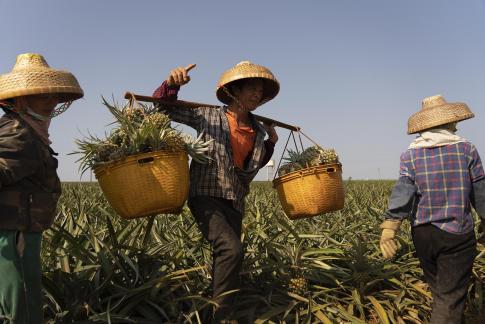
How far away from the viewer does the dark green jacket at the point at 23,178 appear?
6.47 feet

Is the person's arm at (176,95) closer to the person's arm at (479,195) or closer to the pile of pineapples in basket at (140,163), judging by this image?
the pile of pineapples in basket at (140,163)

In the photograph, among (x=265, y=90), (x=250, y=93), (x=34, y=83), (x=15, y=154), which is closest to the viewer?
(x=15, y=154)

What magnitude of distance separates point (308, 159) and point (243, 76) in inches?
31.4

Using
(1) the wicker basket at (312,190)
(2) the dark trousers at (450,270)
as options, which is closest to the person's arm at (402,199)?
(2) the dark trousers at (450,270)

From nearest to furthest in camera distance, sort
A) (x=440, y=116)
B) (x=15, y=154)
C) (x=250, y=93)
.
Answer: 1. (x=15, y=154)
2. (x=440, y=116)
3. (x=250, y=93)

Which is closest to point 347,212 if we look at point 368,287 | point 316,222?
point 316,222

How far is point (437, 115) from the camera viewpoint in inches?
115

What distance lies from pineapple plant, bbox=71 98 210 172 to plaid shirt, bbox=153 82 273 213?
0.25 m

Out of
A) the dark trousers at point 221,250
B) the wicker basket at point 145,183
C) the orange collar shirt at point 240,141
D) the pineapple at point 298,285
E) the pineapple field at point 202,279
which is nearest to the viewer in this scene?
the wicker basket at point 145,183

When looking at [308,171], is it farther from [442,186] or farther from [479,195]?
[479,195]

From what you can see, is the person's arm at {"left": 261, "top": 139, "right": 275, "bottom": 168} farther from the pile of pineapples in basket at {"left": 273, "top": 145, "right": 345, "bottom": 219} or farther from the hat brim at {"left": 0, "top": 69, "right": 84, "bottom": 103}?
the hat brim at {"left": 0, "top": 69, "right": 84, "bottom": 103}

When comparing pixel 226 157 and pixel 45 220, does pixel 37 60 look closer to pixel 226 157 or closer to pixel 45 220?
pixel 45 220

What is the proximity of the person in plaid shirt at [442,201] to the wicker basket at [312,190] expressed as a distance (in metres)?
0.44

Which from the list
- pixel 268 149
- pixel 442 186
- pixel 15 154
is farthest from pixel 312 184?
pixel 15 154
